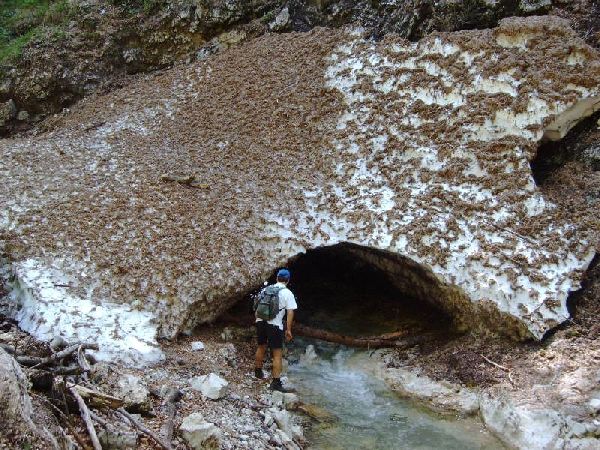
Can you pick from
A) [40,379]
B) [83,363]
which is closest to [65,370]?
[40,379]

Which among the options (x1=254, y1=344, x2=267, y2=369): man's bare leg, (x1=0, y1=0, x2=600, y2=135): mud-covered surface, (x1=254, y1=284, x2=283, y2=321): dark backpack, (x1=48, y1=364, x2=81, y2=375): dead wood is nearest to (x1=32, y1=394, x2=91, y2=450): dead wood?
(x1=48, y1=364, x2=81, y2=375): dead wood

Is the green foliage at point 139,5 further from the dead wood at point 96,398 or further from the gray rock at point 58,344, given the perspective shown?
the dead wood at point 96,398

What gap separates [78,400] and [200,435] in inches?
51.6

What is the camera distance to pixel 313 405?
7547 millimetres

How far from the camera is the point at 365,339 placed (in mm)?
9180

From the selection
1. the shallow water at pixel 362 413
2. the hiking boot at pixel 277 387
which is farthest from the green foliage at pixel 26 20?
the hiking boot at pixel 277 387

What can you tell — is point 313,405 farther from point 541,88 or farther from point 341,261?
point 541,88

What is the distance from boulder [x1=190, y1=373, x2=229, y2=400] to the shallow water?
45.4 inches

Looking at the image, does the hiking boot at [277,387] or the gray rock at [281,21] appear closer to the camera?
the hiking boot at [277,387]

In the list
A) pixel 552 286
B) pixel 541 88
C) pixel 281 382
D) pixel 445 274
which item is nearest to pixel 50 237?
pixel 281 382

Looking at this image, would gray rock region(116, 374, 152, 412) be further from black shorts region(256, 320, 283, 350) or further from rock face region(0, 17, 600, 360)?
black shorts region(256, 320, 283, 350)

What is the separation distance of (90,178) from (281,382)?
197 inches

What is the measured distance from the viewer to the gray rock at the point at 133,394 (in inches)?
235

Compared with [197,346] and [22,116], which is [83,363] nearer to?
[197,346]
